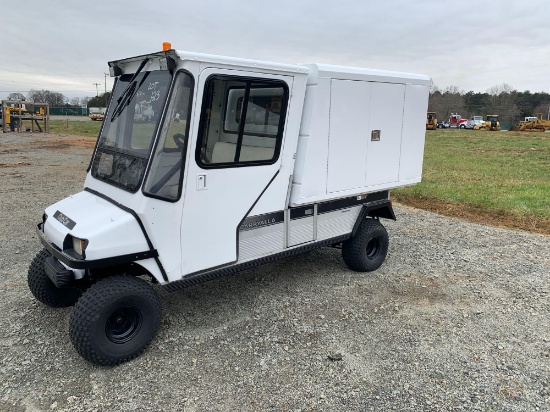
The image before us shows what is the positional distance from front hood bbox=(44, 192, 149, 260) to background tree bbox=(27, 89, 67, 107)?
86994 mm

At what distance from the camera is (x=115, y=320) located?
3.35m

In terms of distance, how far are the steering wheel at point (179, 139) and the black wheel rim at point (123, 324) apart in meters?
1.34

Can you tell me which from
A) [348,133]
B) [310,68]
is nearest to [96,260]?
[310,68]

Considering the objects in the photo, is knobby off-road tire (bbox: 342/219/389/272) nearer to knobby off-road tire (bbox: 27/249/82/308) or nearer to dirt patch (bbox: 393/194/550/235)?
knobby off-road tire (bbox: 27/249/82/308)

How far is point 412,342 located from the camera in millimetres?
3709

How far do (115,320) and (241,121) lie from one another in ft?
6.35

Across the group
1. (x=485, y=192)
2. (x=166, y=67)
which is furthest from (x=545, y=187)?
(x=166, y=67)

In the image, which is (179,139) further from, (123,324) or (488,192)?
(488,192)

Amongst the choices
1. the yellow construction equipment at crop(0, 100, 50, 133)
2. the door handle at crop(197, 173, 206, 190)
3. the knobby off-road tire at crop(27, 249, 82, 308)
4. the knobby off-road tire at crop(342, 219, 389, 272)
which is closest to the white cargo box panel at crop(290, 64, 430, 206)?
the knobby off-road tire at crop(342, 219, 389, 272)

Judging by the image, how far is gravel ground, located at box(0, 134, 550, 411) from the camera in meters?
3.02

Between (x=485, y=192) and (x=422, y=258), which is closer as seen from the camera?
(x=422, y=258)

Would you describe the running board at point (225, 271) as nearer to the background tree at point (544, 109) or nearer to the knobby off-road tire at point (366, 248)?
the knobby off-road tire at point (366, 248)

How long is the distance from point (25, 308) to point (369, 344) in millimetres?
3356

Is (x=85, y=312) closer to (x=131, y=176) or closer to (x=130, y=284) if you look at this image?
(x=130, y=284)
